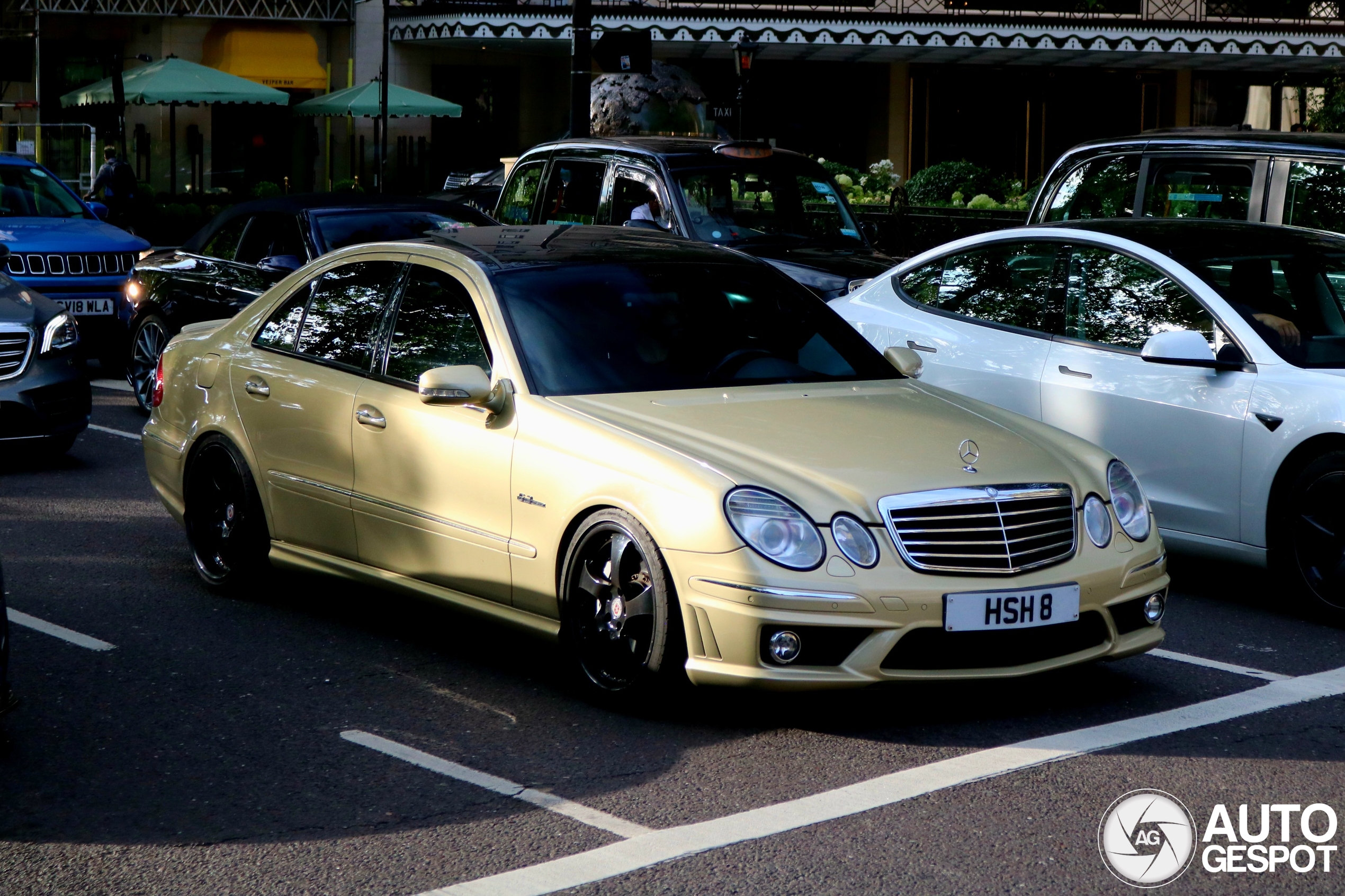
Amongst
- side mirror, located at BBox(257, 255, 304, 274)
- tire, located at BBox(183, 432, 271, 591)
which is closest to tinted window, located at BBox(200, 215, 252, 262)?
side mirror, located at BBox(257, 255, 304, 274)

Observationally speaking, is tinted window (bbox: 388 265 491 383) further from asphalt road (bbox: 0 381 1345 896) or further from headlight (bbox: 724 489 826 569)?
headlight (bbox: 724 489 826 569)

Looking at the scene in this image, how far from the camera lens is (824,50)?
3794 cm

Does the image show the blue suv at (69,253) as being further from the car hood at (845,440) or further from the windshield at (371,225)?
the car hood at (845,440)

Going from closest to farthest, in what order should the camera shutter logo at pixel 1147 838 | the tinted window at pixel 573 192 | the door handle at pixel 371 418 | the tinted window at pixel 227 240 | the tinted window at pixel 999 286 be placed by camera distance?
the camera shutter logo at pixel 1147 838, the door handle at pixel 371 418, the tinted window at pixel 999 286, the tinted window at pixel 227 240, the tinted window at pixel 573 192

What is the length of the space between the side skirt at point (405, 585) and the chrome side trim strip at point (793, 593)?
83 cm

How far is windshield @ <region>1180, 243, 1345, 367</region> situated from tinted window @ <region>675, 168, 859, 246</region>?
5.02m

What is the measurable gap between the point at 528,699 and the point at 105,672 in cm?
151

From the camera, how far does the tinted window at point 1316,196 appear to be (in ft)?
31.5

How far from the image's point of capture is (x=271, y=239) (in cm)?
1151

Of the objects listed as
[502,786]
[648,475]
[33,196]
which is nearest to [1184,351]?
[648,475]

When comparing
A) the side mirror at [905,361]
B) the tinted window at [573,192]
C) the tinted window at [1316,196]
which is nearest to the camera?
the side mirror at [905,361]

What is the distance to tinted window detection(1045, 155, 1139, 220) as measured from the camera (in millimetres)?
10500

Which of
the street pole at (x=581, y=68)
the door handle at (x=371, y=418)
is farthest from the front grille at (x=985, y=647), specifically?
the street pole at (x=581, y=68)

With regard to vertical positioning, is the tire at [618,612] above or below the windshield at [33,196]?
below
